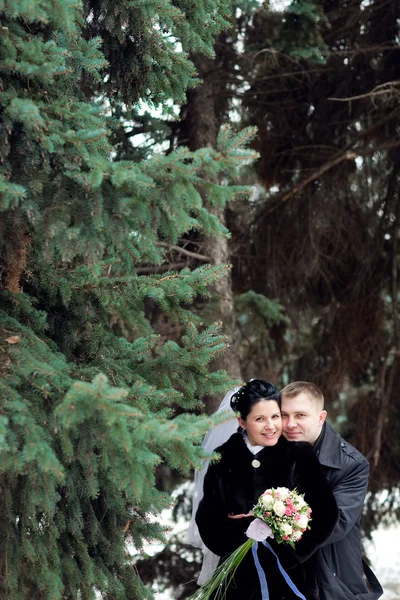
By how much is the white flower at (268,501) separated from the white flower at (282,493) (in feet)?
0.12

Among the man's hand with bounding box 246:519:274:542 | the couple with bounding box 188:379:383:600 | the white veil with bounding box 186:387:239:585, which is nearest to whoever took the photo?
the man's hand with bounding box 246:519:274:542

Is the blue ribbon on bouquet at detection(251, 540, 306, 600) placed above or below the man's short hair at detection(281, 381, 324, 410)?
below

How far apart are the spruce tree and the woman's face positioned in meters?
0.21

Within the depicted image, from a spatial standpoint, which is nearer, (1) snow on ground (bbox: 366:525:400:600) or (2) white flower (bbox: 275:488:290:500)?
(2) white flower (bbox: 275:488:290:500)

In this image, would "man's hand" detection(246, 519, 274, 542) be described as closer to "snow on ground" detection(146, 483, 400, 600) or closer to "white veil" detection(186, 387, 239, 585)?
"white veil" detection(186, 387, 239, 585)

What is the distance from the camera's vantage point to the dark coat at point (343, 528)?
340 centimetres

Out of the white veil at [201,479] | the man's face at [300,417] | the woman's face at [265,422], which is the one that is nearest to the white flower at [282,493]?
the woman's face at [265,422]

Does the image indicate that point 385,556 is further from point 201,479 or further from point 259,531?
point 259,531

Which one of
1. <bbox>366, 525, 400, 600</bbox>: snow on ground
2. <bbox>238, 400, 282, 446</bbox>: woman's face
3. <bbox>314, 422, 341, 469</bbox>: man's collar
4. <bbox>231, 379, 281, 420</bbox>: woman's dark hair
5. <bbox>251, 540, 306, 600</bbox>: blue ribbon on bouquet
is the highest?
<bbox>231, 379, 281, 420</bbox>: woman's dark hair

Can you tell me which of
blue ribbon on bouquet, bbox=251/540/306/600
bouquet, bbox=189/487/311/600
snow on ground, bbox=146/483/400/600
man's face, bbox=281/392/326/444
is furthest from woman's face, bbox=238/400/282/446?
snow on ground, bbox=146/483/400/600

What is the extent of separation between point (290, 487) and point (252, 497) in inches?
7.7

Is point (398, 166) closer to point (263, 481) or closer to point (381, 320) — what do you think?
point (381, 320)

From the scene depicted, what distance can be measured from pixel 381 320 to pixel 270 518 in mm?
5238

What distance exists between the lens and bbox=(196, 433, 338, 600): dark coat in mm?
3328
